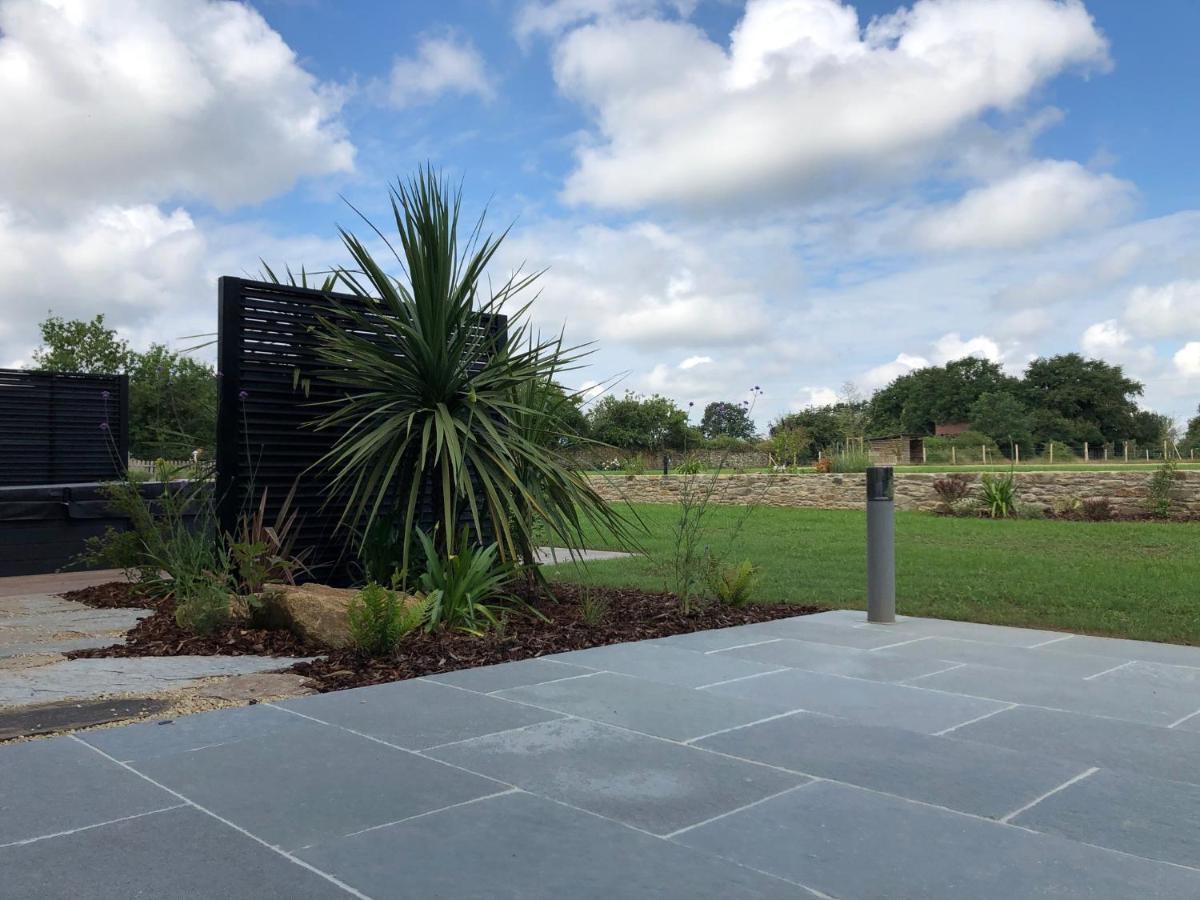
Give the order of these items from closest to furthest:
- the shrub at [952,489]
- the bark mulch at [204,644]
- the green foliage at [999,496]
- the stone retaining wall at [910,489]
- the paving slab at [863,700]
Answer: the paving slab at [863,700] → the bark mulch at [204,644] → the stone retaining wall at [910,489] → the green foliage at [999,496] → the shrub at [952,489]

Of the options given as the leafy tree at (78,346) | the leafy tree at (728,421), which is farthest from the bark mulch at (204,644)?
the leafy tree at (78,346)

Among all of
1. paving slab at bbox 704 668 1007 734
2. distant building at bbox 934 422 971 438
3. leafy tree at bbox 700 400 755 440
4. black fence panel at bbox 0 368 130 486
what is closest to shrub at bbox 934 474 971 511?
leafy tree at bbox 700 400 755 440

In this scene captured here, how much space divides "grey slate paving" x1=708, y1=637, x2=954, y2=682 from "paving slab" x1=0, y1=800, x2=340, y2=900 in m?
2.92

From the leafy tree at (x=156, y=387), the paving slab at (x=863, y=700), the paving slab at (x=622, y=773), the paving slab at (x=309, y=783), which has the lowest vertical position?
the paving slab at (x=863, y=700)

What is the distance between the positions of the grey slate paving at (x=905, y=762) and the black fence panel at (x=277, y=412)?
3614 mm

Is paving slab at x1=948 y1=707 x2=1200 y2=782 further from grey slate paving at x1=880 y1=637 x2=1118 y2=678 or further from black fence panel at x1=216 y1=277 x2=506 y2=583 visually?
black fence panel at x1=216 y1=277 x2=506 y2=583

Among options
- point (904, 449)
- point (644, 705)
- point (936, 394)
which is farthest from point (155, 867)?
point (936, 394)

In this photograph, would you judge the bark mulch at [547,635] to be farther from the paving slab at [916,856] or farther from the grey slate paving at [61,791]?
Answer: the paving slab at [916,856]

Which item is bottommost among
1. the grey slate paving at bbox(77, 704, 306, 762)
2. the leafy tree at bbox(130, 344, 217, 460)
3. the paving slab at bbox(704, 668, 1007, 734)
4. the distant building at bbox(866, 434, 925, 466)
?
the paving slab at bbox(704, 668, 1007, 734)

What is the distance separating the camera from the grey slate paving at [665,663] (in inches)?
166

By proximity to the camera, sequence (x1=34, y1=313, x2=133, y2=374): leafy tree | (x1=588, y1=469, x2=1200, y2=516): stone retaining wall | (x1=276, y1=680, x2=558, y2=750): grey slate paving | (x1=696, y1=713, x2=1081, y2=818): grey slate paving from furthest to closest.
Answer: (x1=34, y1=313, x2=133, y2=374): leafy tree
(x1=588, y1=469, x2=1200, y2=516): stone retaining wall
(x1=276, y1=680, x2=558, y2=750): grey slate paving
(x1=696, y1=713, x2=1081, y2=818): grey slate paving

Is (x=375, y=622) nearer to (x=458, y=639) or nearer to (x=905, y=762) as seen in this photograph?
(x=458, y=639)

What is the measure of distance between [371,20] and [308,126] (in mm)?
1163

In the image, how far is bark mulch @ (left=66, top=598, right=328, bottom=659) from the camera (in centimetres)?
463
